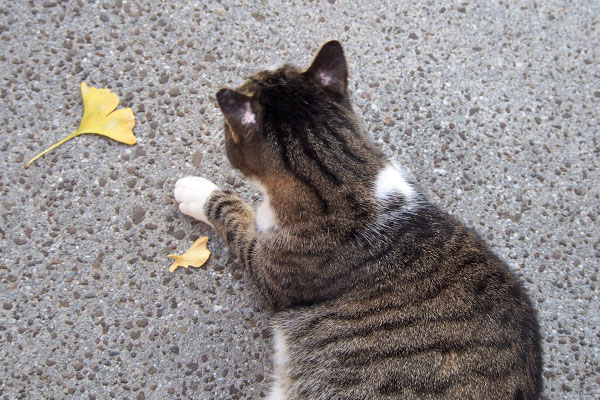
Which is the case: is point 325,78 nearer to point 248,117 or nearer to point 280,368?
point 248,117

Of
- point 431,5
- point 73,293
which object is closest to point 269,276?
point 73,293

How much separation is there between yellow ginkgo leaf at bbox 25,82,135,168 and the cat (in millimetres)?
790

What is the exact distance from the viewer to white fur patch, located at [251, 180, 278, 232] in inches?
70.0

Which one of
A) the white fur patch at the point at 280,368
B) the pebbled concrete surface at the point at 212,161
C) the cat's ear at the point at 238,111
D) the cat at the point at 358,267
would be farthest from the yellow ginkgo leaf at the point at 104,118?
the white fur patch at the point at 280,368

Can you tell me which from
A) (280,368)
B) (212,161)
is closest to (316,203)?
(280,368)

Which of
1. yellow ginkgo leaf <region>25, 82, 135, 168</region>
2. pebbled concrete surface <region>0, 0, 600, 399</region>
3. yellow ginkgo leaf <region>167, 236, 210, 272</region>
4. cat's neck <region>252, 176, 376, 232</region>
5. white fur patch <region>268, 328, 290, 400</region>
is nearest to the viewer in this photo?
cat's neck <region>252, 176, 376, 232</region>

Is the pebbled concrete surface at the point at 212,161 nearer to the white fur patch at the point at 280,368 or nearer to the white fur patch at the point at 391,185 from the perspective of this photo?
the white fur patch at the point at 280,368

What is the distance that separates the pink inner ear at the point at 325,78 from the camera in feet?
5.79

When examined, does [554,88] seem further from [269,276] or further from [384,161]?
[269,276]

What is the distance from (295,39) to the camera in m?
2.62

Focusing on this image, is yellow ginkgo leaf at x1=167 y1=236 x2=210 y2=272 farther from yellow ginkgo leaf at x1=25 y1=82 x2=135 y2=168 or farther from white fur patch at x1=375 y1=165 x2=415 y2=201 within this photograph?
white fur patch at x1=375 y1=165 x2=415 y2=201

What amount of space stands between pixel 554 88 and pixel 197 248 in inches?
79.6

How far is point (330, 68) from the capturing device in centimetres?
176

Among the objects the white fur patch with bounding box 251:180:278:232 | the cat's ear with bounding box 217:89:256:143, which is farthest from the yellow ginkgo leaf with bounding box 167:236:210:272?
the cat's ear with bounding box 217:89:256:143
